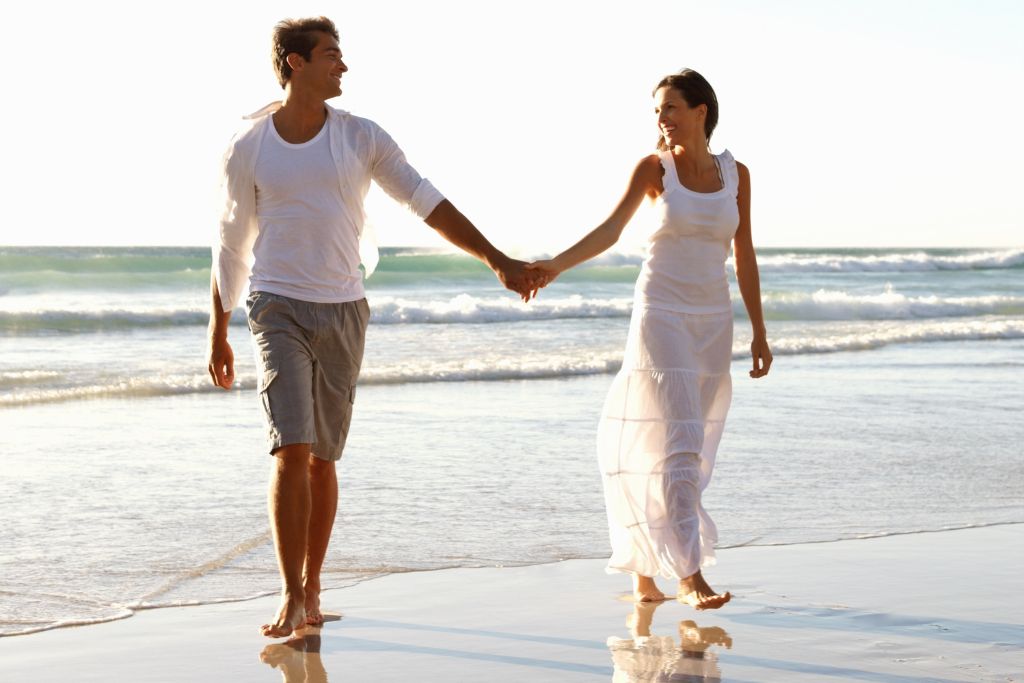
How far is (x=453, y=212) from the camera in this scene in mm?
4457

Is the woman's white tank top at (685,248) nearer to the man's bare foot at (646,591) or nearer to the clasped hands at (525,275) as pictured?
the clasped hands at (525,275)

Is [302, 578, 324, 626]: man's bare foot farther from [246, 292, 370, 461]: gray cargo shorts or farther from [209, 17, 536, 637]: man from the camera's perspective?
[246, 292, 370, 461]: gray cargo shorts

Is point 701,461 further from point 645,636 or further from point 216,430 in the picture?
point 216,430

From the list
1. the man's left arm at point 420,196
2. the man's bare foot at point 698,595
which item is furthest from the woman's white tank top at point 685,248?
the man's bare foot at point 698,595

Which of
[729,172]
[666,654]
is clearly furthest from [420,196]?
[666,654]

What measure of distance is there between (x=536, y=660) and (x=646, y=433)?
108 cm

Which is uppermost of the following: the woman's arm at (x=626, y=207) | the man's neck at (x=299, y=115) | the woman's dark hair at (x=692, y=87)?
the woman's dark hair at (x=692, y=87)

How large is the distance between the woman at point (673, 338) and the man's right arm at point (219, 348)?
1.22 metres

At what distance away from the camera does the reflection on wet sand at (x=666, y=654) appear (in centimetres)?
387

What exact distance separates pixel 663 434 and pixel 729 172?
0.96 m

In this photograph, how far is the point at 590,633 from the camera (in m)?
4.33

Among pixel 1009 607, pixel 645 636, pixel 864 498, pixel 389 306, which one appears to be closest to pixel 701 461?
pixel 645 636

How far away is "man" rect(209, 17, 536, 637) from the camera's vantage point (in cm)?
416

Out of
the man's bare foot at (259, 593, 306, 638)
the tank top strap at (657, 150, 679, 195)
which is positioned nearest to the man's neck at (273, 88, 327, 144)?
the tank top strap at (657, 150, 679, 195)
